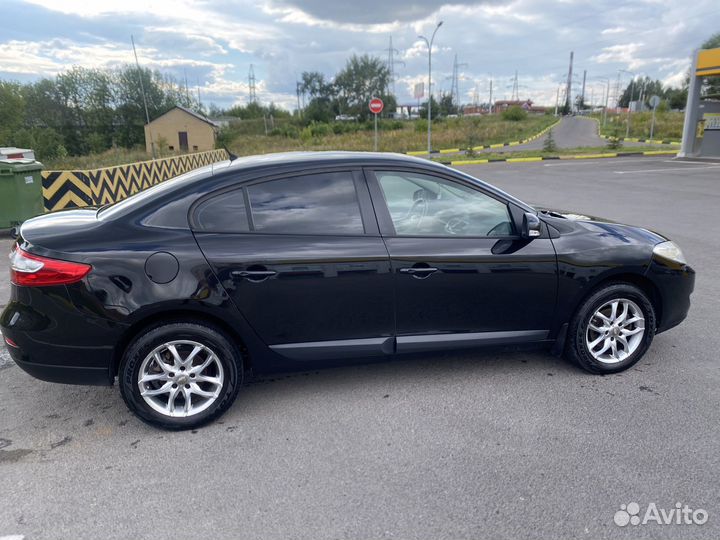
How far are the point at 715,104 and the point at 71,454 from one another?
26171 millimetres

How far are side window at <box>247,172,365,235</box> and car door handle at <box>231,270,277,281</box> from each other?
26cm

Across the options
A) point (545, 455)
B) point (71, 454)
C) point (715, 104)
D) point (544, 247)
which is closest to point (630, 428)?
point (545, 455)

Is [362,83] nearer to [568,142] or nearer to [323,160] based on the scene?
[568,142]

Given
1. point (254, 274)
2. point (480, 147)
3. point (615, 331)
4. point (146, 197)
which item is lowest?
point (615, 331)

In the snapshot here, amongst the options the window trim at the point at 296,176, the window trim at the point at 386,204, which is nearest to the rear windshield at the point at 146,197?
the window trim at the point at 296,176

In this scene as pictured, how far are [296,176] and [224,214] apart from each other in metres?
0.51

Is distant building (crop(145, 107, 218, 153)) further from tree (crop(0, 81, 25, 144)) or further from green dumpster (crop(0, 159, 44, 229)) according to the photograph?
green dumpster (crop(0, 159, 44, 229))

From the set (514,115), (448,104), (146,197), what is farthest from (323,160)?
(448,104)

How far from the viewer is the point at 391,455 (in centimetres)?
284

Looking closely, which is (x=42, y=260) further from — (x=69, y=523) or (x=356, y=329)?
(x=356, y=329)

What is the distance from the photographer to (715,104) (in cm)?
2158

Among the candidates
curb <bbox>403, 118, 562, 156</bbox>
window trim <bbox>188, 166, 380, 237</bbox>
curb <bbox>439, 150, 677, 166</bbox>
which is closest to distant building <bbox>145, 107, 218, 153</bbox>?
curb <bbox>403, 118, 562, 156</bbox>

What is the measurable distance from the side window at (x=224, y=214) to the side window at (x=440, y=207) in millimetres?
896

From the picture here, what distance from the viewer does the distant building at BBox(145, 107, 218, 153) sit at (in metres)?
61.2
